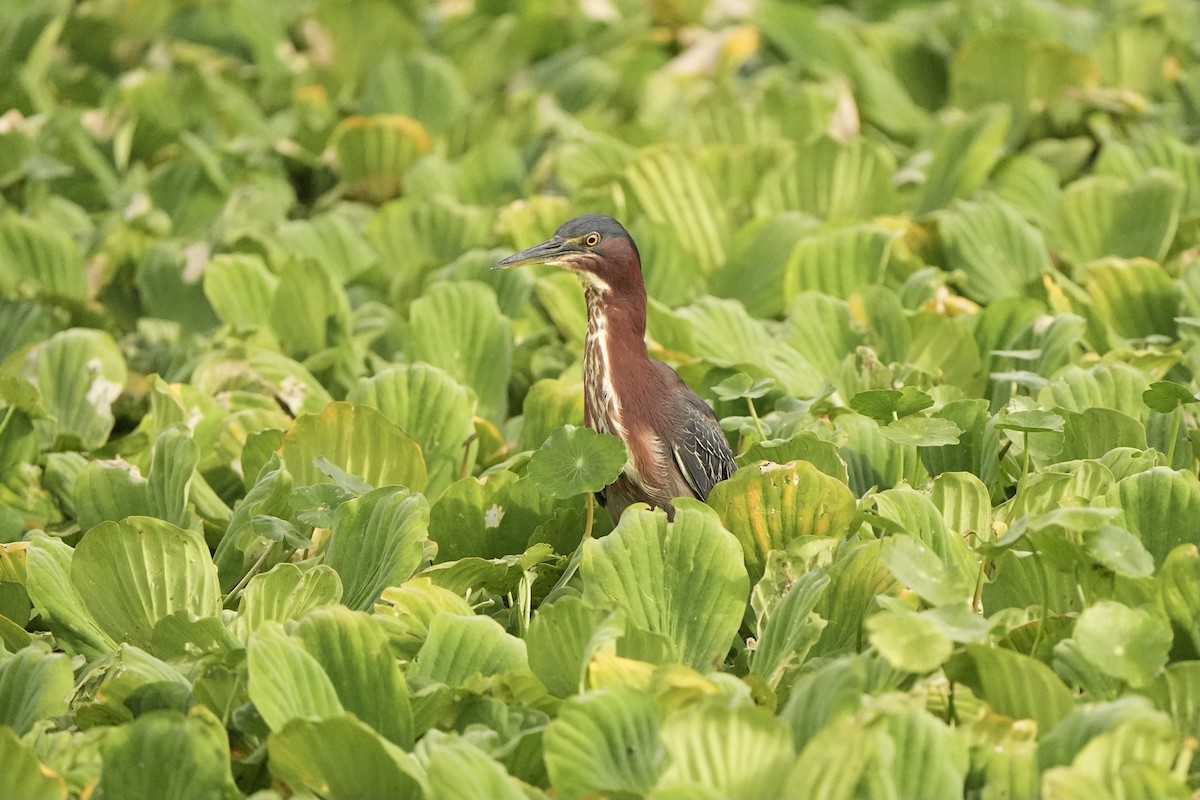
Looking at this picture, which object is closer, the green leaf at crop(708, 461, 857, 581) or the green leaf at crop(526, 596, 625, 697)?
the green leaf at crop(526, 596, 625, 697)

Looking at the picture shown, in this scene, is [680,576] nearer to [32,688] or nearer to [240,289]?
[32,688]

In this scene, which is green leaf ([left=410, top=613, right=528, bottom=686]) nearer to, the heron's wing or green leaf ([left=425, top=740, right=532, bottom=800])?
green leaf ([left=425, top=740, right=532, bottom=800])

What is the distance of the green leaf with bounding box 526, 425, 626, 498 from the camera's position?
11.3ft

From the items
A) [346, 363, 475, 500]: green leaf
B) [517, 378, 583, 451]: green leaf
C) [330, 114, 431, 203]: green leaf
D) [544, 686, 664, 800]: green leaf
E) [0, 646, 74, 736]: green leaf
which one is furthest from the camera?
[330, 114, 431, 203]: green leaf

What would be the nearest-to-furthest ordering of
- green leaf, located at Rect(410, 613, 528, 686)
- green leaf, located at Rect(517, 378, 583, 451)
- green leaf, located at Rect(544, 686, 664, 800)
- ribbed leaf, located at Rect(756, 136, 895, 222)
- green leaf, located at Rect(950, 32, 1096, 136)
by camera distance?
1. green leaf, located at Rect(544, 686, 664, 800)
2. green leaf, located at Rect(410, 613, 528, 686)
3. green leaf, located at Rect(517, 378, 583, 451)
4. ribbed leaf, located at Rect(756, 136, 895, 222)
5. green leaf, located at Rect(950, 32, 1096, 136)

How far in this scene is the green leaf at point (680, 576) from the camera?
3.17 m

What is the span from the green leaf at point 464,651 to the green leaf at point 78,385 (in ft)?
5.85

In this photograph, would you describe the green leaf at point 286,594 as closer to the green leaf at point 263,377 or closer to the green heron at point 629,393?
the green heron at point 629,393

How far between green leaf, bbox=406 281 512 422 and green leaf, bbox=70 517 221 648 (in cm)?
137

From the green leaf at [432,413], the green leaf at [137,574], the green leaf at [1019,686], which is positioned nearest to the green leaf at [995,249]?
the green leaf at [432,413]

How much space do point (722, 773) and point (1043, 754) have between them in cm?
52

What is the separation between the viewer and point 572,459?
3.46 meters

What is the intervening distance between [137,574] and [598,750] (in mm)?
1159

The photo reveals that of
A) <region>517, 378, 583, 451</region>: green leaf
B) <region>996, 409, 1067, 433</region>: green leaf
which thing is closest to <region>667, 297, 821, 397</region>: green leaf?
<region>517, 378, 583, 451</region>: green leaf
